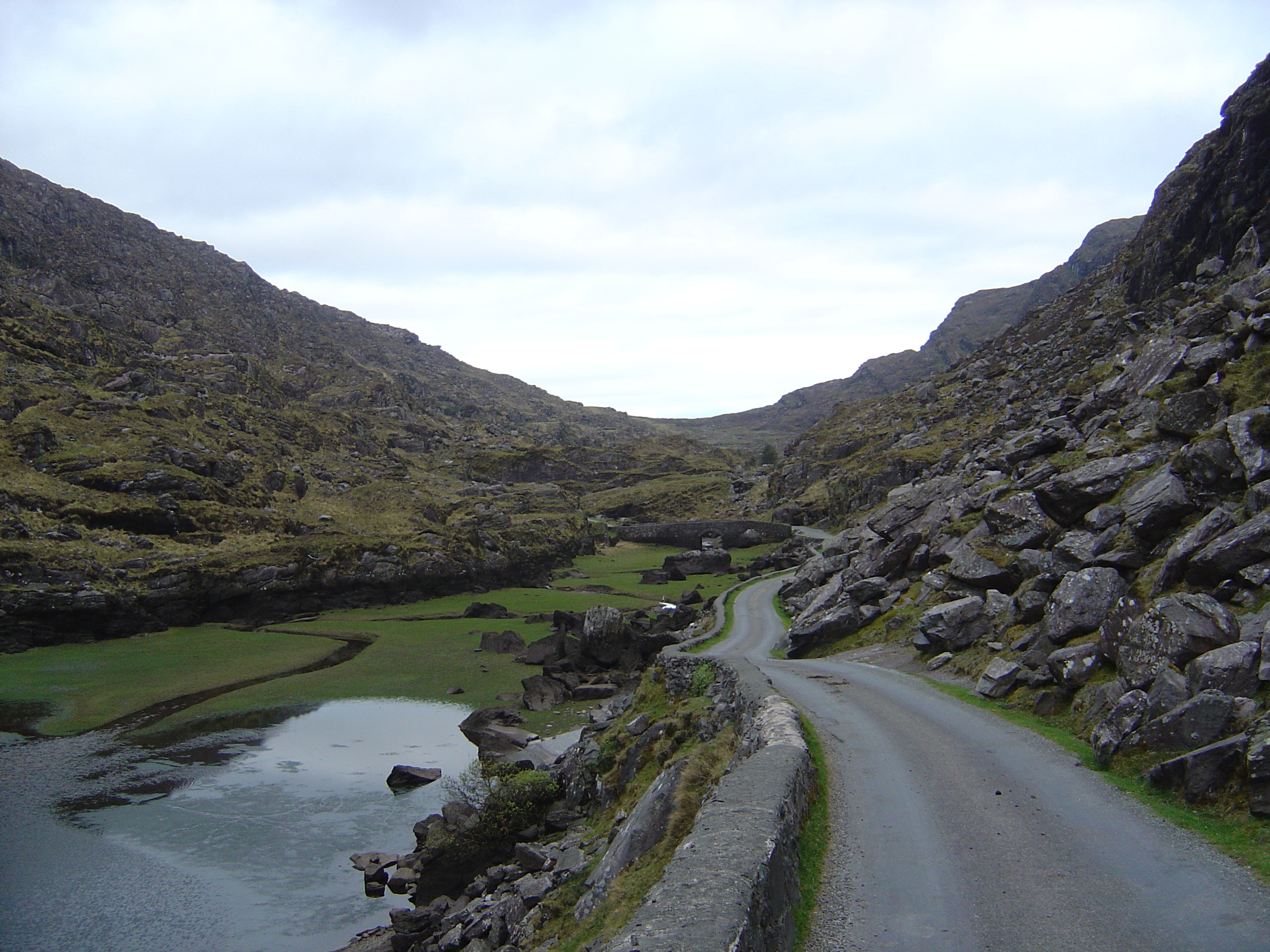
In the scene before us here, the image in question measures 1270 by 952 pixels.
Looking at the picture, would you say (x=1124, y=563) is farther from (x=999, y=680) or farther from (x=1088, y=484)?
(x=1088, y=484)

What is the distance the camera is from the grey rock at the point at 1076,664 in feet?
60.3

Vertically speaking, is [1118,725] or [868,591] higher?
[868,591]

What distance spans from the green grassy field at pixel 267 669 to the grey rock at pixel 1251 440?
102ft

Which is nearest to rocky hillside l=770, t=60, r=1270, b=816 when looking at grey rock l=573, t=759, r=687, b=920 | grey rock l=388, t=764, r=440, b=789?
grey rock l=573, t=759, r=687, b=920

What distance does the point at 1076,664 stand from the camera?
18641mm

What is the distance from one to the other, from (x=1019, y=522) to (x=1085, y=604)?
10.4 meters

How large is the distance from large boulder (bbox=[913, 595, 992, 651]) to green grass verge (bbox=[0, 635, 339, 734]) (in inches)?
1652

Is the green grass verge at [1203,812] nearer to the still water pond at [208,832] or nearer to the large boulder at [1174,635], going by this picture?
the large boulder at [1174,635]

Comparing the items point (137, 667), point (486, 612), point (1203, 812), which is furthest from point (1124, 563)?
point (486, 612)

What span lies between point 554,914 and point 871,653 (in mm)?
20829

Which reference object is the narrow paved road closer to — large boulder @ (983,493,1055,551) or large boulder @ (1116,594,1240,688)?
large boulder @ (1116,594,1240,688)

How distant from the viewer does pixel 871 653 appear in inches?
1288

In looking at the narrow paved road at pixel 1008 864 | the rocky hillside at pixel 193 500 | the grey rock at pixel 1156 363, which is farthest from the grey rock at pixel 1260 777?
the rocky hillside at pixel 193 500

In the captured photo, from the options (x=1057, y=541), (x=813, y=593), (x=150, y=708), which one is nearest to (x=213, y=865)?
(x=150, y=708)
